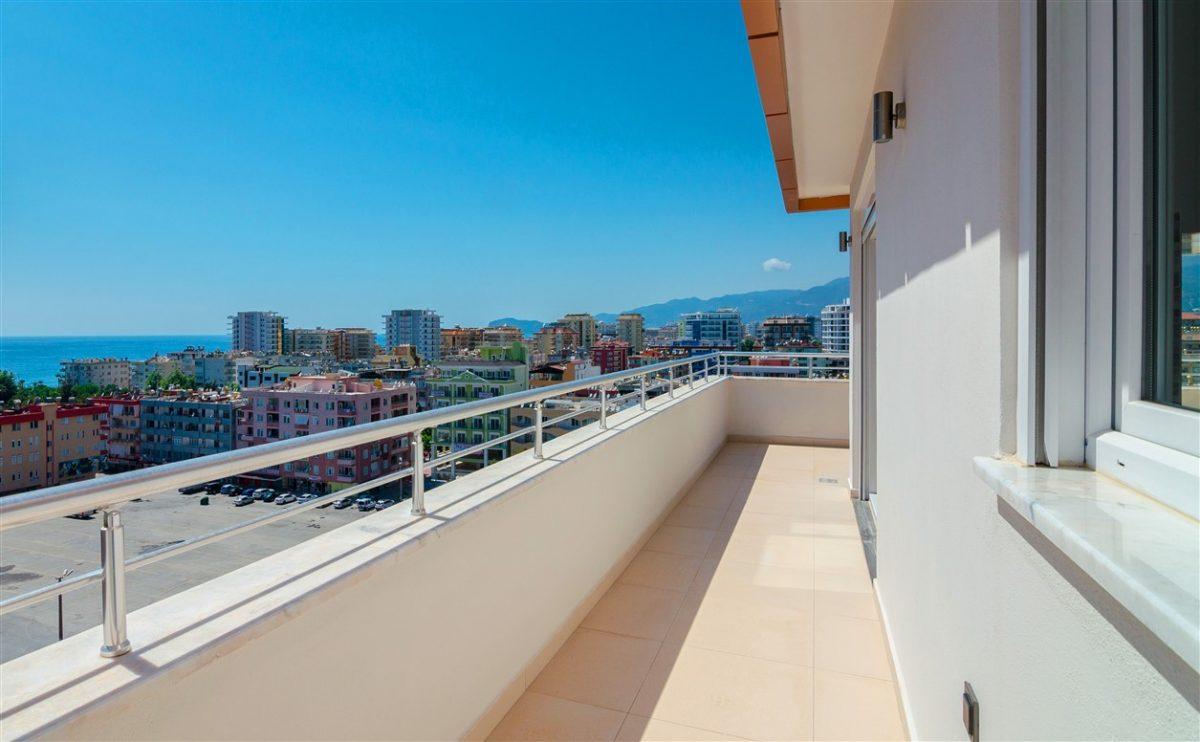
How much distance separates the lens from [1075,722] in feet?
2.32

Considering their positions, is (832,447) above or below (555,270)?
below

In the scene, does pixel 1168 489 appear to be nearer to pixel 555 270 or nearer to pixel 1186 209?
pixel 1186 209

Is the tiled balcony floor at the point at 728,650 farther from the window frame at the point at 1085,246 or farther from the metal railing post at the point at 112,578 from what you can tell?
the window frame at the point at 1085,246

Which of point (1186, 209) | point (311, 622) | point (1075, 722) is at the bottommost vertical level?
point (311, 622)

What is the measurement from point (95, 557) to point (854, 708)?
2448mm

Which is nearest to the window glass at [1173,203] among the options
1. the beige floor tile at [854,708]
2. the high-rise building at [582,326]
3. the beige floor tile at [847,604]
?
the beige floor tile at [854,708]

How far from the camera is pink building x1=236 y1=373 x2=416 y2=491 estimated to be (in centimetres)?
144

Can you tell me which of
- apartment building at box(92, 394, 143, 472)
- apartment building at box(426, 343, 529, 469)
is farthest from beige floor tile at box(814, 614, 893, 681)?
apartment building at box(92, 394, 143, 472)

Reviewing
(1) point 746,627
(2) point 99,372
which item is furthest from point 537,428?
(2) point 99,372

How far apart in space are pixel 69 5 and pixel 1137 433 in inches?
680

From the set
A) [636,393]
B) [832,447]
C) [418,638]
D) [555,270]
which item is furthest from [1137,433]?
[555,270]

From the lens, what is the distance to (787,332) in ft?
30.8

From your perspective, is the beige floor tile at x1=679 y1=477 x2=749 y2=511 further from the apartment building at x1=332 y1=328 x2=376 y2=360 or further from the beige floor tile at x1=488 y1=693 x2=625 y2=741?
the apartment building at x1=332 y1=328 x2=376 y2=360

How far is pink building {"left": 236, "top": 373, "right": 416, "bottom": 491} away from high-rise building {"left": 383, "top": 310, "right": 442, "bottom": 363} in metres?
8.90
